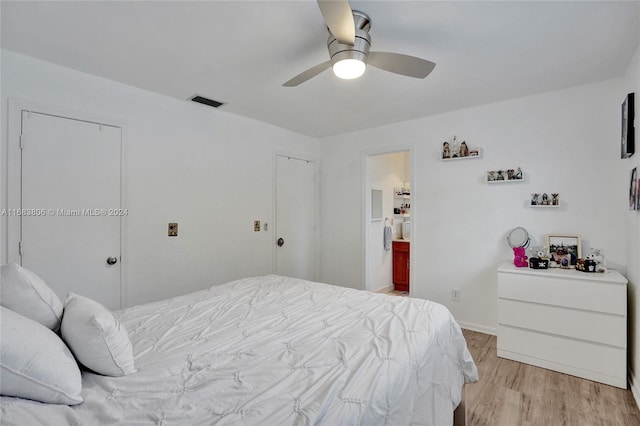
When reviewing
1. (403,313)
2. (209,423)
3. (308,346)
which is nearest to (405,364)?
(308,346)

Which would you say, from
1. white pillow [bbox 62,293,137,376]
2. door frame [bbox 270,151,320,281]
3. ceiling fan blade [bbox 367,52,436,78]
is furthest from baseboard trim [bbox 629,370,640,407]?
door frame [bbox 270,151,320,281]

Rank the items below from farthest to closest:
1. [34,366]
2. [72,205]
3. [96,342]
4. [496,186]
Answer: [496,186], [72,205], [96,342], [34,366]

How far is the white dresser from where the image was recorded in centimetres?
232

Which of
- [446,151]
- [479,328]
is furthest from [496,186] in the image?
[479,328]

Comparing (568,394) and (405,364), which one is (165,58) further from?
(568,394)

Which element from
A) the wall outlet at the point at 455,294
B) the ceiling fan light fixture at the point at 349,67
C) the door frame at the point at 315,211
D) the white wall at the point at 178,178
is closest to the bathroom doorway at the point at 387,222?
the door frame at the point at 315,211

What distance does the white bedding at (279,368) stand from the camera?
0.94 metres

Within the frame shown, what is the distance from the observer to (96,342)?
1.09 metres

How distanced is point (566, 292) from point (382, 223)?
105 inches

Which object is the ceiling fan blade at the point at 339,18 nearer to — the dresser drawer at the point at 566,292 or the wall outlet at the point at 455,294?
the dresser drawer at the point at 566,292

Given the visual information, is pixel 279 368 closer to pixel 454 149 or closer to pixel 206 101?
pixel 206 101

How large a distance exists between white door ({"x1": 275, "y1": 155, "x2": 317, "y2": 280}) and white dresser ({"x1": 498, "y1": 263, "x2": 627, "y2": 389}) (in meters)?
2.53

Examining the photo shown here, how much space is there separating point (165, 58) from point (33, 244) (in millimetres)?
1703

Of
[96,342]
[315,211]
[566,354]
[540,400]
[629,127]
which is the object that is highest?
[629,127]
